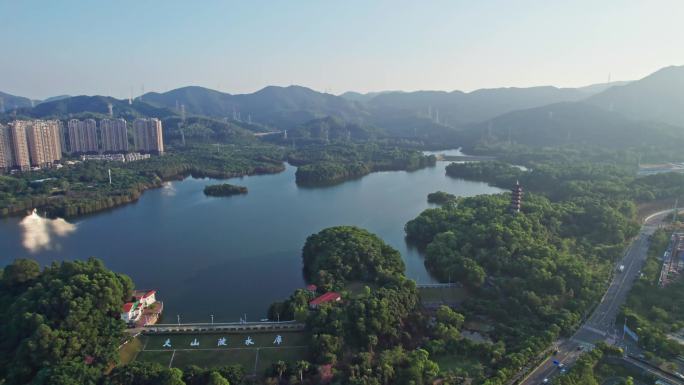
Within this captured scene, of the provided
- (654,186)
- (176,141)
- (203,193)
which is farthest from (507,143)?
(176,141)

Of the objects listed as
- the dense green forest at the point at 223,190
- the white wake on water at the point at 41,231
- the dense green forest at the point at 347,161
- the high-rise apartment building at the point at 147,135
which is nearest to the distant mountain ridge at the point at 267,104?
the dense green forest at the point at 347,161

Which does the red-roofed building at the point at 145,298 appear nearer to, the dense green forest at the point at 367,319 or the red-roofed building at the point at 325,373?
the dense green forest at the point at 367,319

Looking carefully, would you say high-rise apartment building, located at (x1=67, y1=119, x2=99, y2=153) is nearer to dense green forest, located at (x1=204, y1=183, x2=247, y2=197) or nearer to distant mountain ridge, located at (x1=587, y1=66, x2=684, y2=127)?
dense green forest, located at (x1=204, y1=183, x2=247, y2=197)

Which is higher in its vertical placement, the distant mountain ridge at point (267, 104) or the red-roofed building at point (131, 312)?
the distant mountain ridge at point (267, 104)

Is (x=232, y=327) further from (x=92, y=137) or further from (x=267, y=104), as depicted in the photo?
(x=267, y=104)

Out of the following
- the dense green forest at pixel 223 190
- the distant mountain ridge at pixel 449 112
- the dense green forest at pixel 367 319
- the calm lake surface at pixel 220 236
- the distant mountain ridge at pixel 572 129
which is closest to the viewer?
the dense green forest at pixel 367 319

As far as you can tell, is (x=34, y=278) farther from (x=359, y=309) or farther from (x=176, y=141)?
(x=176, y=141)

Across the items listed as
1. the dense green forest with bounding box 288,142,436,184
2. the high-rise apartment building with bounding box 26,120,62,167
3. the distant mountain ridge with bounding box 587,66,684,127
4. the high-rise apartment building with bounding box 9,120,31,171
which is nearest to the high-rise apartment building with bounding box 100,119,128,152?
the high-rise apartment building with bounding box 26,120,62,167
